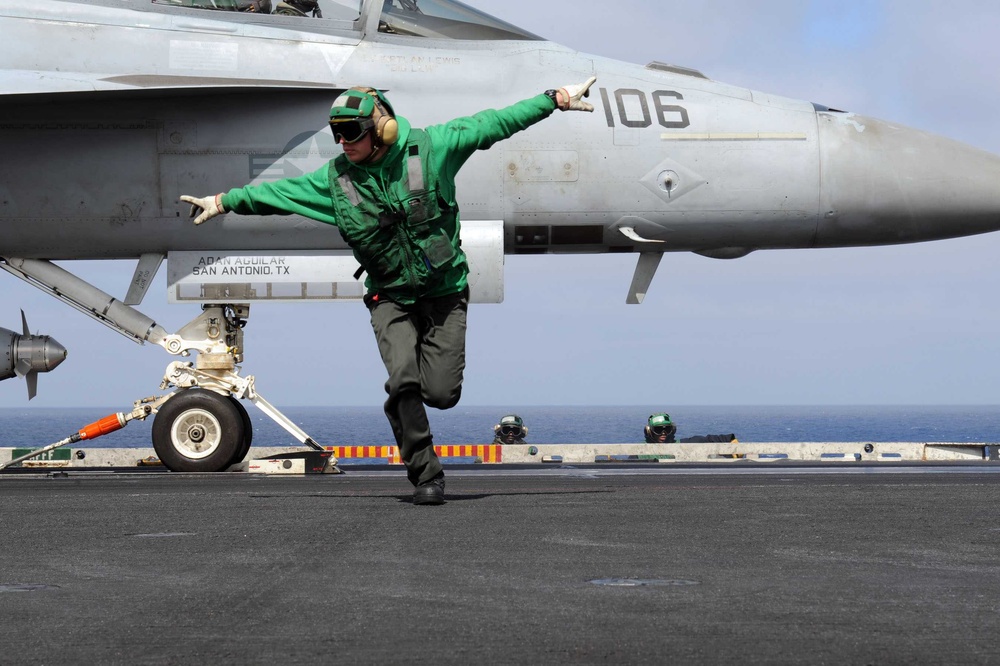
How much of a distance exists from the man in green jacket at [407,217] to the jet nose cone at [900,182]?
4.66 meters

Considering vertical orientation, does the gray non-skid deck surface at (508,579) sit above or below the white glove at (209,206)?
below

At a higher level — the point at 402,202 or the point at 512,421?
the point at 402,202

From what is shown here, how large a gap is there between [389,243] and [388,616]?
361cm

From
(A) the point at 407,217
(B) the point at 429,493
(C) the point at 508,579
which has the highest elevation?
(A) the point at 407,217

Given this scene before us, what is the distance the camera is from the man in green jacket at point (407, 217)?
6340mm

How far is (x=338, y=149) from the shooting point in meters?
10.8

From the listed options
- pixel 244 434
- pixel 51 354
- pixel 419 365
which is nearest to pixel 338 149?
pixel 244 434

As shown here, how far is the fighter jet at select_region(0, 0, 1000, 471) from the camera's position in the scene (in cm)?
1059

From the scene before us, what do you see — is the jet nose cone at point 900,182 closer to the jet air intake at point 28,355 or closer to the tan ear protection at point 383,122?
the tan ear protection at point 383,122

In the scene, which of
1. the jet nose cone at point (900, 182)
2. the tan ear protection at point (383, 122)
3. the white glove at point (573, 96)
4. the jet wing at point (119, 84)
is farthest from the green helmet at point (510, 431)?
the tan ear protection at point (383, 122)

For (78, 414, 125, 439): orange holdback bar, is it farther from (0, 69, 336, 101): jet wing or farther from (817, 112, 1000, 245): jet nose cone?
(817, 112, 1000, 245): jet nose cone

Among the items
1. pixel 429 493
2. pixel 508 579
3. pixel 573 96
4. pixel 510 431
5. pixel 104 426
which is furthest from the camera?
pixel 510 431

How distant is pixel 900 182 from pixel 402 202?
5905 mm

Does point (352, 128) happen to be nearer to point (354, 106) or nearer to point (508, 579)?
point (354, 106)
